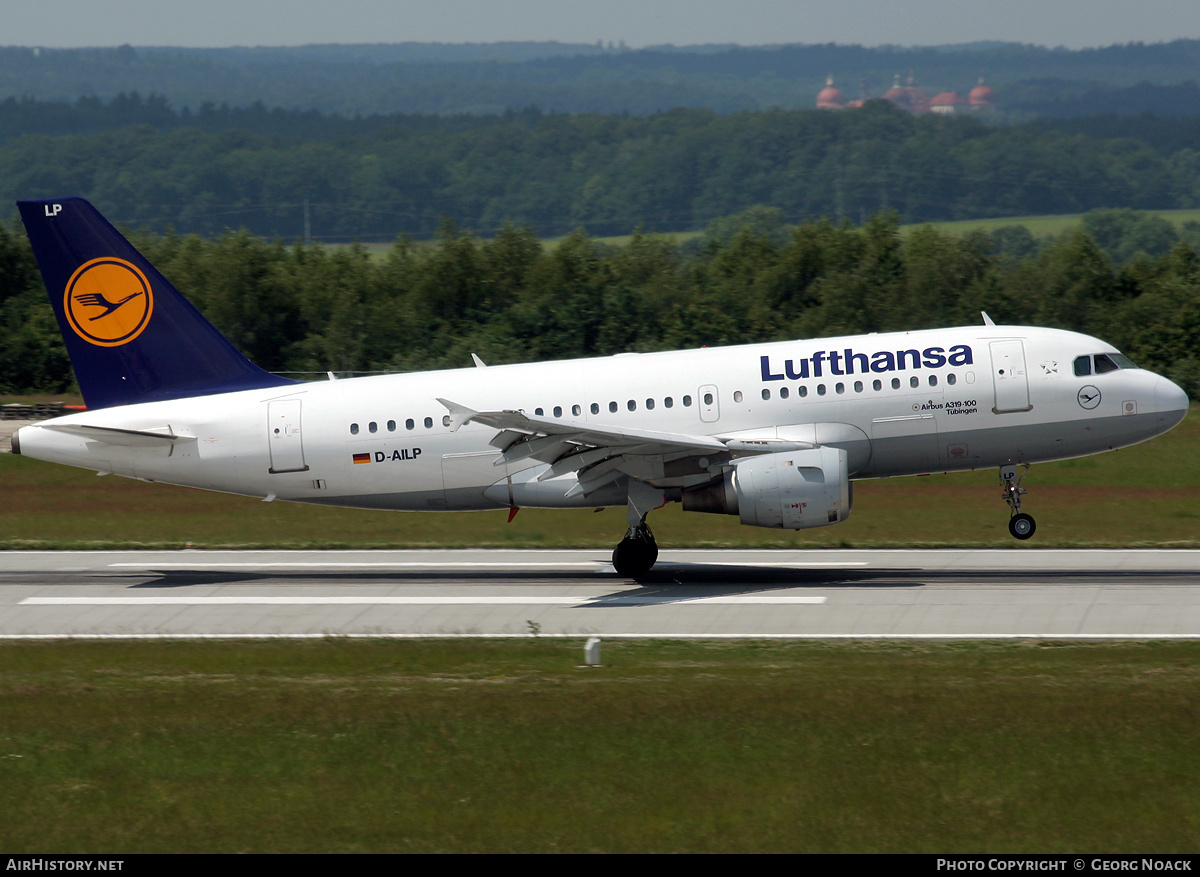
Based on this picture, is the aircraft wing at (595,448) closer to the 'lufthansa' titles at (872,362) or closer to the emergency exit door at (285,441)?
the 'lufthansa' titles at (872,362)

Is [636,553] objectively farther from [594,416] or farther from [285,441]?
[285,441]

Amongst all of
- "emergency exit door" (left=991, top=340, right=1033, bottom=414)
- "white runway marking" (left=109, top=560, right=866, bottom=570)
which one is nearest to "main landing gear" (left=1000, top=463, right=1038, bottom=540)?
"emergency exit door" (left=991, top=340, right=1033, bottom=414)

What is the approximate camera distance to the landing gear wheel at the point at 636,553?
29516mm

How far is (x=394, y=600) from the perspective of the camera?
28422 mm

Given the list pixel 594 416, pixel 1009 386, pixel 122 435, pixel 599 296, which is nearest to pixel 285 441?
pixel 122 435

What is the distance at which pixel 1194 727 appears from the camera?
688 inches

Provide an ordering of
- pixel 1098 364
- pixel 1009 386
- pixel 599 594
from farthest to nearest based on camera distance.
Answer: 1. pixel 1098 364
2. pixel 1009 386
3. pixel 599 594

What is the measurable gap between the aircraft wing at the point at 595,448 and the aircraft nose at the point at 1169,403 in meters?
8.40

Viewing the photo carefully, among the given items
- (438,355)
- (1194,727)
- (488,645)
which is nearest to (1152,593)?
(1194,727)

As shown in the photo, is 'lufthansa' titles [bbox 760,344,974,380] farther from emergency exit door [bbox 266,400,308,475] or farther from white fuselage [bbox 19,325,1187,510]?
emergency exit door [bbox 266,400,308,475]

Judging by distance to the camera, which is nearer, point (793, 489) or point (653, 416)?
point (793, 489)

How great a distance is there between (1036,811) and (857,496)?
25.5 metres

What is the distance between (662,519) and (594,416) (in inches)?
327

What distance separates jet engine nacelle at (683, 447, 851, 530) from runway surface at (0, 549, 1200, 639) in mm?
1571
